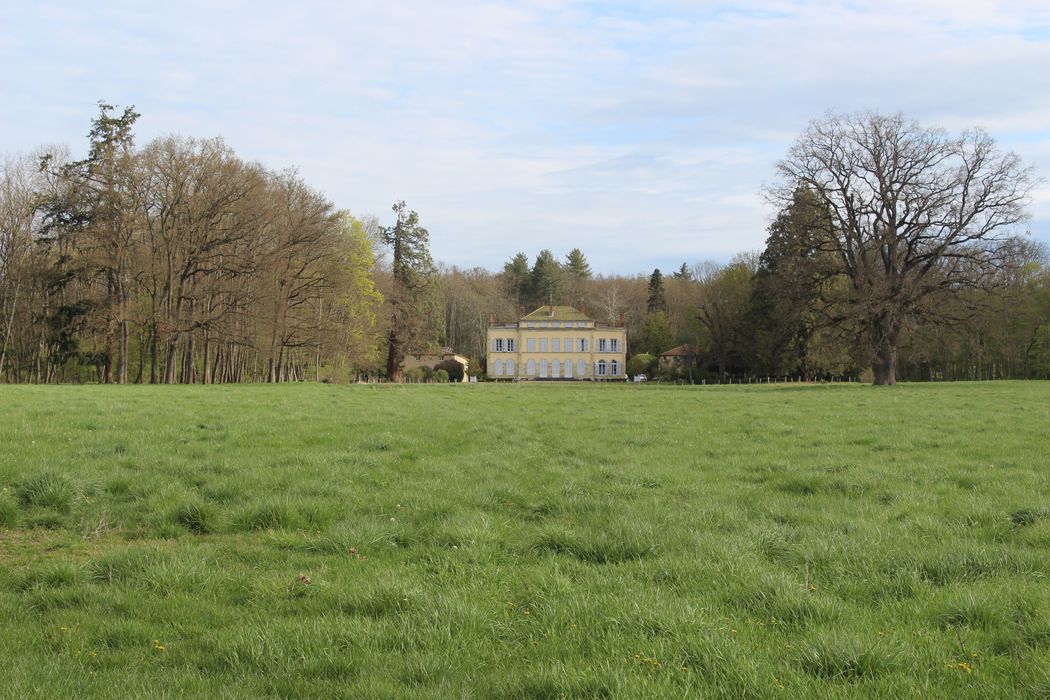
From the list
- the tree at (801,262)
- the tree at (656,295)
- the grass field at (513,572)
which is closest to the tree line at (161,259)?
the tree at (801,262)

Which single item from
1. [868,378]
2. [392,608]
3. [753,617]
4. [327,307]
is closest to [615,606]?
[753,617]

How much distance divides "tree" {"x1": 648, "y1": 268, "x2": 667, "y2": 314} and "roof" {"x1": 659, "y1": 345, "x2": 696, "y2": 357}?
1905cm

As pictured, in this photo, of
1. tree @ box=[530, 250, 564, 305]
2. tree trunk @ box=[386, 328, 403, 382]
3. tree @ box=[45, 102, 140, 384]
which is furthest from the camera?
tree @ box=[530, 250, 564, 305]

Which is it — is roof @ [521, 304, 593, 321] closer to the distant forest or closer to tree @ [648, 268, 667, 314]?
tree @ [648, 268, 667, 314]

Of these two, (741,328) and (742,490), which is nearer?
(742,490)

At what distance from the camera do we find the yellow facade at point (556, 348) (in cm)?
8306

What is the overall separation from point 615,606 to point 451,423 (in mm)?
11728

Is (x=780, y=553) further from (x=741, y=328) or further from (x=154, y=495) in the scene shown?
(x=741, y=328)

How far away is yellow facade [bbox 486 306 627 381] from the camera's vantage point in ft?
273

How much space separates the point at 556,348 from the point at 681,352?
1551cm

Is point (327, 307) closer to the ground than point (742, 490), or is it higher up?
higher up

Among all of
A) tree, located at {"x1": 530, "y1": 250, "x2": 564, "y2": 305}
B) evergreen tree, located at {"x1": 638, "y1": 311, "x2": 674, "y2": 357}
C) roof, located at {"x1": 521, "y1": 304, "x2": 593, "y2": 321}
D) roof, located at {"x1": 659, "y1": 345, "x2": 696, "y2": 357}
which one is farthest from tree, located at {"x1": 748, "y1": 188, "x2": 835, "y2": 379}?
→ tree, located at {"x1": 530, "y1": 250, "x2": 564, "y2": 305}

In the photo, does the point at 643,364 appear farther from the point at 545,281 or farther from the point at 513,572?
the point at 513,572

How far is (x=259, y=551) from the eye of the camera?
5754mm
